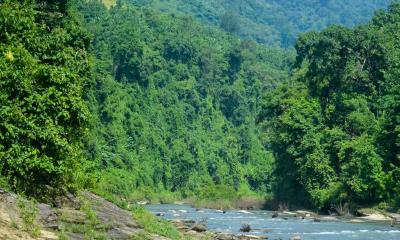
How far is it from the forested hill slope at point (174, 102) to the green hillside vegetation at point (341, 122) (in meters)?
21.9

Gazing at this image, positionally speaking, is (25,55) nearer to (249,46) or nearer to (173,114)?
(173,114)

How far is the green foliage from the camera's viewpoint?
2308cm

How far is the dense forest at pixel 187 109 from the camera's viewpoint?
24484mm

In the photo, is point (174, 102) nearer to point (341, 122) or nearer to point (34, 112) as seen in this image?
point (341, 122)

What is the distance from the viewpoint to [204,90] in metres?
137

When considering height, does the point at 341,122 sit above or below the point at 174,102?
below

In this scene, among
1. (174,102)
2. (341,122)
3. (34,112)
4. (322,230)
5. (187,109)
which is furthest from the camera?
(187,109)

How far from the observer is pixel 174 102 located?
129 metres

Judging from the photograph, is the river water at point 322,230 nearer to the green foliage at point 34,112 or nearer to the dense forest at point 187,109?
the dense forest at point 187,109

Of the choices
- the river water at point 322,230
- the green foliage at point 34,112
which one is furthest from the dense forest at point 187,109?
the river water at point 322,230

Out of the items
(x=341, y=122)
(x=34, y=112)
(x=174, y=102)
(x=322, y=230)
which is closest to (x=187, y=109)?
(x=174, y=102)

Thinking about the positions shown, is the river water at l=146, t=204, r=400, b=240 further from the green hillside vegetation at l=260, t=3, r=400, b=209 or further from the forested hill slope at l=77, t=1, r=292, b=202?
the forested hill slope at l=77, t=1, r=292, b=202

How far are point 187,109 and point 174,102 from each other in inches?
113

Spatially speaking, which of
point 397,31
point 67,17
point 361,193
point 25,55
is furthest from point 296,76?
point 25,55
